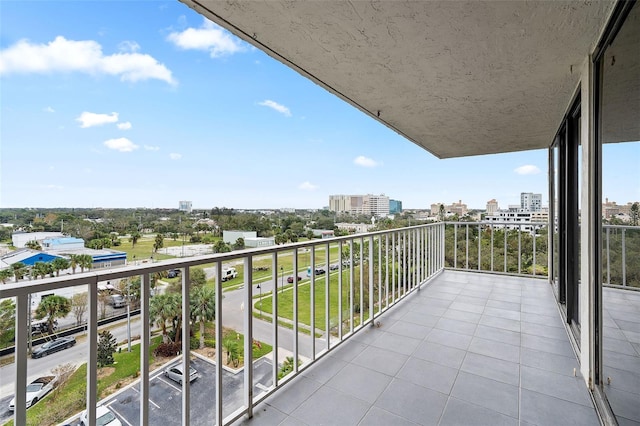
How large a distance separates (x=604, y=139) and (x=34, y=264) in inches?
115

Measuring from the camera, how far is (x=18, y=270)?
1.01 m

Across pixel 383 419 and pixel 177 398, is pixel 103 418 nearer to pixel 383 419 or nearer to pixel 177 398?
pixel 177 398

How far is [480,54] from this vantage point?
1.94m

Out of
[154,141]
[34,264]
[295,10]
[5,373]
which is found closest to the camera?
[5,373]

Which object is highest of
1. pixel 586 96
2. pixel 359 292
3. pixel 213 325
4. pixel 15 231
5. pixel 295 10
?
pixel 295 10

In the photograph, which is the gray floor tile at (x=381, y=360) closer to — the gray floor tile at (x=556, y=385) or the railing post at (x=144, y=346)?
the gray floor tile at (x=556, y=385)

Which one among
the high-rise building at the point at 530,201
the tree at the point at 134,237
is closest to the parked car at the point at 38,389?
the tree at the point at 134,237

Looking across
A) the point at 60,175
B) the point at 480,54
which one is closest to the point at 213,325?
the point at 480,54

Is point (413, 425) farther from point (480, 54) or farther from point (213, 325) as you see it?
point (480, 54)

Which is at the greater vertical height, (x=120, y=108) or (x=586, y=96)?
(x=120, y=108)

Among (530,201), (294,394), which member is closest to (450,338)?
(294,394)

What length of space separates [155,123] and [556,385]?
398 inches

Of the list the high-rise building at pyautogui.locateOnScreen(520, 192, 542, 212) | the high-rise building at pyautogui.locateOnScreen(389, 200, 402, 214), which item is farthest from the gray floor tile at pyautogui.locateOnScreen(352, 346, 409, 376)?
the high-rise building at pyautogui.locateOnScreen(520, 192, 542, 212)

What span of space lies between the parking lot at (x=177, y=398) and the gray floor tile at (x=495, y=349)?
189 centimetres
